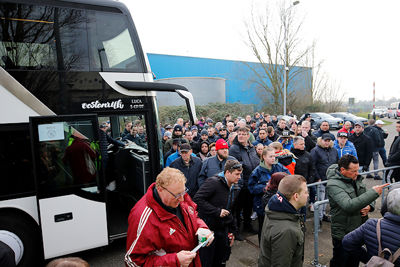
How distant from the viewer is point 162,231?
81.7 inches

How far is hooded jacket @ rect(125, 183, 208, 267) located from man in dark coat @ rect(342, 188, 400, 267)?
158 centimetres

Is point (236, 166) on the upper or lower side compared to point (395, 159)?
upper

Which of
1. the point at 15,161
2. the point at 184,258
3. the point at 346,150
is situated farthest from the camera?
the point at 346,150

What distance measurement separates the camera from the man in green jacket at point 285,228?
2318mm

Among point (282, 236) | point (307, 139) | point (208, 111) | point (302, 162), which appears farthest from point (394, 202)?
point (208, 111)

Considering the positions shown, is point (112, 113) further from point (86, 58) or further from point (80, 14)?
point (80, 14)

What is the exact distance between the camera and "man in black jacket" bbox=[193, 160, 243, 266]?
10.5 feet

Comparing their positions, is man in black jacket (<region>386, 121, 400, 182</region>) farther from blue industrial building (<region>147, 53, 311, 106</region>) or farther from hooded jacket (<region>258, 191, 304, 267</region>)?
blue industrial building (<region>147, 53, 311, 106</region>)

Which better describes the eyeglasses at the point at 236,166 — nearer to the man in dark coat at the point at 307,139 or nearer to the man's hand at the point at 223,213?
the man's hand at the point at 223,213

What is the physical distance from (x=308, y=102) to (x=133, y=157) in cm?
2720

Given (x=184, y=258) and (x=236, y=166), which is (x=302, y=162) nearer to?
(x=236, y=166)

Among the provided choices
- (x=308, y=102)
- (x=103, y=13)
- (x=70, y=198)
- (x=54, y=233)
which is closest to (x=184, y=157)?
(x=70, y=198)

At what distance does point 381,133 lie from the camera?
868 cm

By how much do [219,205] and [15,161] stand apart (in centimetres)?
306
